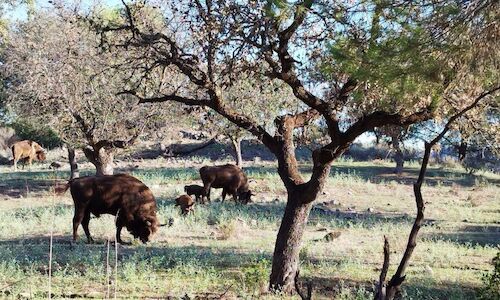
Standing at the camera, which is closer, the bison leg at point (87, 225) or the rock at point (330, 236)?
the bison leg at point (87, 225)

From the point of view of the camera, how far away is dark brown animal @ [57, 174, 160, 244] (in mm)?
13562

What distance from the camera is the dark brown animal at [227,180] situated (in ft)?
70.9

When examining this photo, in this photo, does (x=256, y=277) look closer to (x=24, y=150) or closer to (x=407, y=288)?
(x=407, y=288)

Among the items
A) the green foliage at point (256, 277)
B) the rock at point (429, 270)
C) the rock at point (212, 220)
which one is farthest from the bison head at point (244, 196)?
the green foliage at point (256, 277)

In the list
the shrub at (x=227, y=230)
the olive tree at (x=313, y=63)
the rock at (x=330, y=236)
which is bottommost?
the rock at (x=330, y=236)

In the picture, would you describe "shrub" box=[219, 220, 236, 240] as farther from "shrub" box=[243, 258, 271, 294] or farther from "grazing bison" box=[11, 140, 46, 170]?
"grazing bison" box=[11, 140, 46, 170]

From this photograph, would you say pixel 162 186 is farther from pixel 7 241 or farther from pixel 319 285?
pixel 319 285

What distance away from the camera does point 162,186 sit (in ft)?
82.1

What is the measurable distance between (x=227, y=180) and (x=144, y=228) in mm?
8271

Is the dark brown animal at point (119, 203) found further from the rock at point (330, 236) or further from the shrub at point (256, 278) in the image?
the shrub at point (256, 278)

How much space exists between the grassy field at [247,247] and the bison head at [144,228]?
0.28 m

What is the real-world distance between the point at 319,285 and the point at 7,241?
735 cm

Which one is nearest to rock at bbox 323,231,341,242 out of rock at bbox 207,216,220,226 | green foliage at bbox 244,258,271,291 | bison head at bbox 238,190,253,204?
rock at bbox 207,216,220,226

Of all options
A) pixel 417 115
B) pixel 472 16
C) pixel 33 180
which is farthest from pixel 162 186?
pixel 472 16
